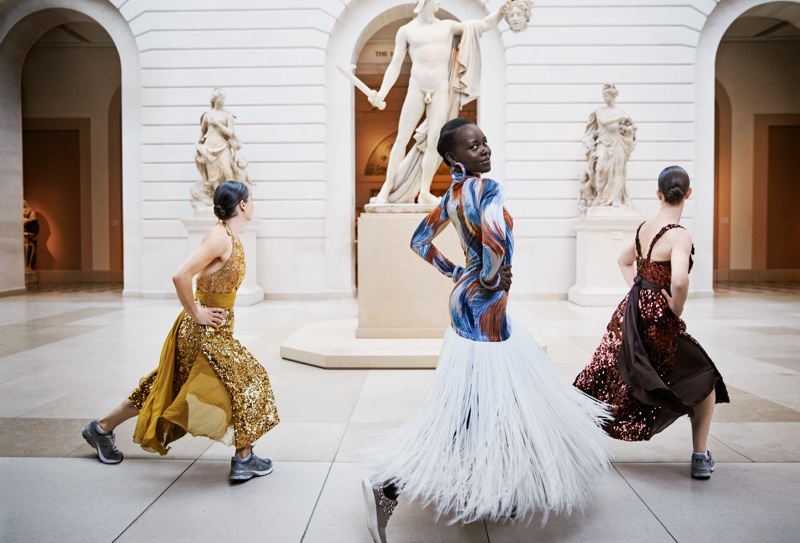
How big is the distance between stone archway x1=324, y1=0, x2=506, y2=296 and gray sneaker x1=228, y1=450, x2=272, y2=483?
10.1 meters

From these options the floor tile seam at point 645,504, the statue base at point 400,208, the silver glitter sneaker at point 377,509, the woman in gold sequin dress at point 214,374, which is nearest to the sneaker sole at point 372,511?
the silver glitter sneaker at point 377,509

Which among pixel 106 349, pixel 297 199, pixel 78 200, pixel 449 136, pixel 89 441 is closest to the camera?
pixel 449 136

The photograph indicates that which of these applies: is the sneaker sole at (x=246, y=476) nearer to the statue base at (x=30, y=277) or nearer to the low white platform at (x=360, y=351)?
the low white platform at (x=360, y=351)

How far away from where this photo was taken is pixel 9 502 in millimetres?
3025

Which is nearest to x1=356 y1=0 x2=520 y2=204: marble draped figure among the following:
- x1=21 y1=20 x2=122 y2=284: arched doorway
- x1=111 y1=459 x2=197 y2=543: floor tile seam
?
x1=111 y1=459 x2=197 y2=543: floor tile seam

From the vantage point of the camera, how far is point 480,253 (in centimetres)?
→ 263

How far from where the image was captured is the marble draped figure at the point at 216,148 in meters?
12.1

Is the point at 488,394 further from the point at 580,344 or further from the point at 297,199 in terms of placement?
the point at 297,199

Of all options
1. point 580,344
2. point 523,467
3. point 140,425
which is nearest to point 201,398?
point 140,425

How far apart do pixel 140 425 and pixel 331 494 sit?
3.52 feet

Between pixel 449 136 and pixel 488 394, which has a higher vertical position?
pixel 449 136

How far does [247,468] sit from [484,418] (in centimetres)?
145

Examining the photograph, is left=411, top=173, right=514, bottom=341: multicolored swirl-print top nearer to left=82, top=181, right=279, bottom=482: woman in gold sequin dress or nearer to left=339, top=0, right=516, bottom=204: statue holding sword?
left=82, top=181, right=279, bottom=482: woman in gold sequin dress

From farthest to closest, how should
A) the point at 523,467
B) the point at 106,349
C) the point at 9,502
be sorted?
the point at 106,349 < the point at 9,502 < the point at 523,467
